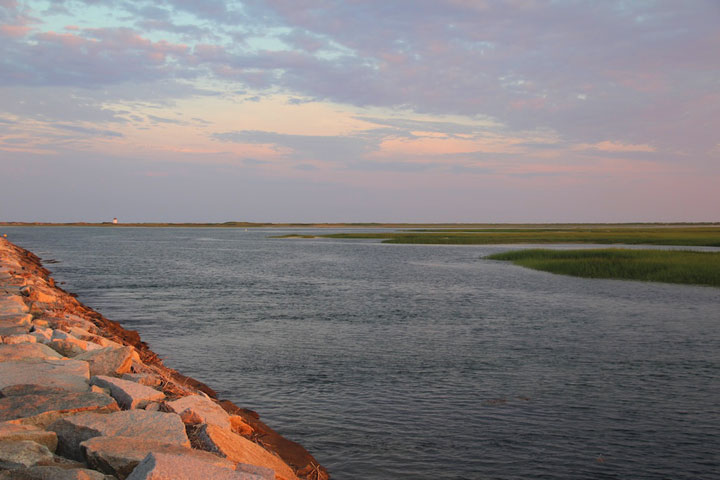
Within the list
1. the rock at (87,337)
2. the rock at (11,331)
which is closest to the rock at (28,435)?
the rock at (11,331)

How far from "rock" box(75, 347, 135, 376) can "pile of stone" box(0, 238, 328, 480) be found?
0.02 metres

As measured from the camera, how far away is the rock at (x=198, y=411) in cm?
862

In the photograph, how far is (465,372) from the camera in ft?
53.1

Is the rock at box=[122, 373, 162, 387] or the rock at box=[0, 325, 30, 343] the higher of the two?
the rock at box=[0, 325, 30, 343]

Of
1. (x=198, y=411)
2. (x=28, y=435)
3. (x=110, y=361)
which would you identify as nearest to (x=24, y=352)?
(x=110, y=361)

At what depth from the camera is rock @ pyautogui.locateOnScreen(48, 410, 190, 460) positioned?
7156mm

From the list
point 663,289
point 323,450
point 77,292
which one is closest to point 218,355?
point 323,450

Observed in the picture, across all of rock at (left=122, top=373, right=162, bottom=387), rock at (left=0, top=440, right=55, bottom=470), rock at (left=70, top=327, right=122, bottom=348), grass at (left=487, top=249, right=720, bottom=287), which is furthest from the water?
grass at (left=487, top=249, right=720, bottom=287)

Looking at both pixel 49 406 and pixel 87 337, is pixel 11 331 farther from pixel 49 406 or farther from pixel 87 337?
pixel 49 406

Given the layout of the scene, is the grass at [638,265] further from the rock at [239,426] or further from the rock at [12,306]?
the rock at [12,306]

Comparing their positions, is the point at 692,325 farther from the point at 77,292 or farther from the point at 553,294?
the point at 77,292

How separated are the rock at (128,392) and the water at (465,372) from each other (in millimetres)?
3370

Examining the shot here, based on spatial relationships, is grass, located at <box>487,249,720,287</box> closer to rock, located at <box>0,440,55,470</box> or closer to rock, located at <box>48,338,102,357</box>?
rock, located at <box>48,338,102,357</box>

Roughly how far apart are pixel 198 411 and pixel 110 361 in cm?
275
